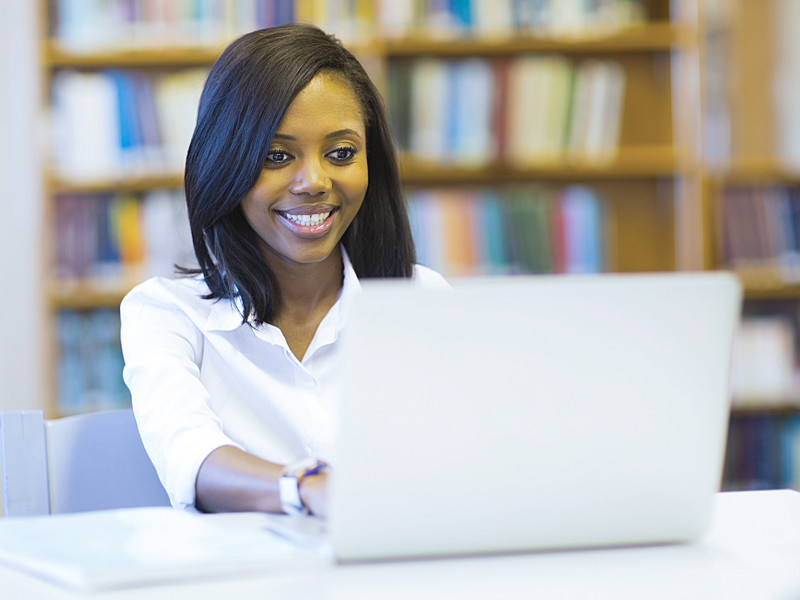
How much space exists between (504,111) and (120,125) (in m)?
1.16

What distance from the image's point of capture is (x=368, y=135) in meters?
1.48

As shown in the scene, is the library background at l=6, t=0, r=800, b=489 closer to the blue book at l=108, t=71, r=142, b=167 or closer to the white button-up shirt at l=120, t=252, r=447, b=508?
the blue book at l=108, t=71, r=142, b=167

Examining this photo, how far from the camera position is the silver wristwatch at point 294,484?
0.86 m

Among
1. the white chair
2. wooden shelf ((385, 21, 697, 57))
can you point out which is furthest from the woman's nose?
wooden shelf ((385, 21, 697, 57))

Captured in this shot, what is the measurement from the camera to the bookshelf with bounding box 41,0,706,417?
8.84 feet

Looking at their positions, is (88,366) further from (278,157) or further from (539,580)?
(539,580)

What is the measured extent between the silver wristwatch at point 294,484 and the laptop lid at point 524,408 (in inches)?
6.0

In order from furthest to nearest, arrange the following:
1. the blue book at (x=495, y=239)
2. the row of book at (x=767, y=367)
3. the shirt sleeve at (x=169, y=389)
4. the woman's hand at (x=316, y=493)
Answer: the row of book at (x=767, y=367) < the blue book at (x=495, y=239) < the shirt sleeve at (x=169, y=389) < the woman's hand at (x=316, y=493)

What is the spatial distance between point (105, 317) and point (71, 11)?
3.02ft

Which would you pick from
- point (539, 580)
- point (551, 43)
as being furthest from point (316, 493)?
point (551, 43)

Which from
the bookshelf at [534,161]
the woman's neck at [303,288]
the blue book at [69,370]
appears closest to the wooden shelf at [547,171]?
the bookshelf at [534,161]

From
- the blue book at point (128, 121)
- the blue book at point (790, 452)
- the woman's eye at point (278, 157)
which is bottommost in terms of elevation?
the blue book at point (790, 452)

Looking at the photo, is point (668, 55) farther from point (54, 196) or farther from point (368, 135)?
point (54, 196)

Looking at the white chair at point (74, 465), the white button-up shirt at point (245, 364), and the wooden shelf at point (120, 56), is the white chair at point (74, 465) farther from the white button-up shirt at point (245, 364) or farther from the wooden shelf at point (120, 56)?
the wooden shelf at point (120, 56)
